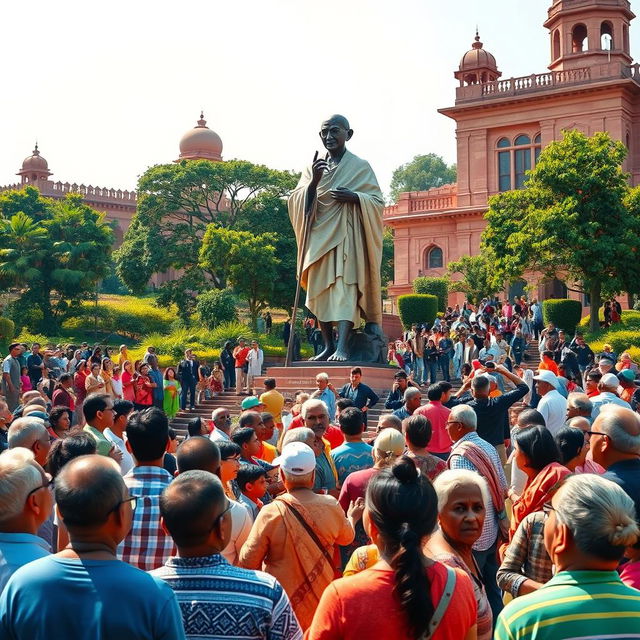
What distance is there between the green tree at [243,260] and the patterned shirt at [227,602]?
33.1 metres

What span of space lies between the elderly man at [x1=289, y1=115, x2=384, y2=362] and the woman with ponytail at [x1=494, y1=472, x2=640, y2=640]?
11.5m

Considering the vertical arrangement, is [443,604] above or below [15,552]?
below

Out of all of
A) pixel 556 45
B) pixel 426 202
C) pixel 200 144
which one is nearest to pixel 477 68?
pixel 556 45

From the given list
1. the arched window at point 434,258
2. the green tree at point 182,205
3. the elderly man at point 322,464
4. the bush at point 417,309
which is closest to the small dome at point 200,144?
the green tree at point 182,205

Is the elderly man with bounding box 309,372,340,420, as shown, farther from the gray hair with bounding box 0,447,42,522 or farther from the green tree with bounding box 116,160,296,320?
the green tree with bounding box 116,160,296,320

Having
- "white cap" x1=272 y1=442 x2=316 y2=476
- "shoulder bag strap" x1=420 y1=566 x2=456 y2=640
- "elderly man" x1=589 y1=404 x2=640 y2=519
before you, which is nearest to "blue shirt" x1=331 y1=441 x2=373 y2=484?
"white cap" x1=272 y1=442 x2=316 y2=476

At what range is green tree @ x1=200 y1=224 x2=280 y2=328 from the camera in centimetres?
3647

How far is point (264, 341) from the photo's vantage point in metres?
33.2

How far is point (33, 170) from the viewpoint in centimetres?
6122

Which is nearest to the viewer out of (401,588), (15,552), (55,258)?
(401,588)

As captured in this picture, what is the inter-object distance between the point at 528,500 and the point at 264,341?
28.2 meters

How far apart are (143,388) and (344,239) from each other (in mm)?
5010

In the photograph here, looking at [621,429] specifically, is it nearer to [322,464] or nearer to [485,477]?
[485,477]

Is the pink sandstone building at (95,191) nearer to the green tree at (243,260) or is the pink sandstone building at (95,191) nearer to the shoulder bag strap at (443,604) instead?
the green tree at (243,260)
